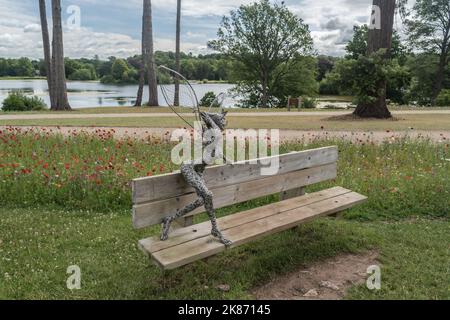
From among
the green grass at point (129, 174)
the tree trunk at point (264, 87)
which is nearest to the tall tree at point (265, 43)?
the tree trunk at point (264, 87)

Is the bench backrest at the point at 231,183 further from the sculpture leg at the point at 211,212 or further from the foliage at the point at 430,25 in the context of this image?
the foliage at the point at 430,25

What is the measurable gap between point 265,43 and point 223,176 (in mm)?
36062

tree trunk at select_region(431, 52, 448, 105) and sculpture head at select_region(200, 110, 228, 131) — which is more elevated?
tree trunk at select_region(431, 52, 448, 105)

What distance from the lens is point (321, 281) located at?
10.9 ft

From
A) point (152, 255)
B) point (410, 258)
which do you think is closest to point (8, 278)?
point (152, 255)

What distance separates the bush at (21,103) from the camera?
23156mm

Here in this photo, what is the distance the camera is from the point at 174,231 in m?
3.24

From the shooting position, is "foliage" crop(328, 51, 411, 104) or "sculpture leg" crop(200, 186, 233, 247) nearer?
"sculpture leg" crop(200, 186, 233, 247)

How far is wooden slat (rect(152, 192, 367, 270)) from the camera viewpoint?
279 centimetres

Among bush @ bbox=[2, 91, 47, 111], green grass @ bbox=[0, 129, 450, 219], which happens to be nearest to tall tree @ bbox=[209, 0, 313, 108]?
bush @ bbox=[2, 91, 47, 111]

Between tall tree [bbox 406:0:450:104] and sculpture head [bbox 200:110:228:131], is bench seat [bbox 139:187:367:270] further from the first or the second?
tall tree [bbox 406:0:450:104]

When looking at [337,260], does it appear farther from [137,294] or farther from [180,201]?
[137,294]

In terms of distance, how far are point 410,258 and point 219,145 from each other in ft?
7.40

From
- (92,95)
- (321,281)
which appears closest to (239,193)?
(321,281)
